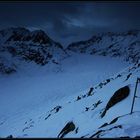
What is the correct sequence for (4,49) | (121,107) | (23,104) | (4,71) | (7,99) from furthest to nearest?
(4,49) → (4,71) → (7,99) → (23,104) → (121,107)

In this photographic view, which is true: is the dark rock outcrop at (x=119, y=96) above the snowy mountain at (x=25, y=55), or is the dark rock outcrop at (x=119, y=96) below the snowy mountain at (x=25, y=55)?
below

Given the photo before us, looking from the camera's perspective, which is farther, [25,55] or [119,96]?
[25,55]

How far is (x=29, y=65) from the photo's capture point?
148375mm

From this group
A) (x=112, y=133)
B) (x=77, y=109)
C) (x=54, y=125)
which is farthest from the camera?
(x=77, y=109)

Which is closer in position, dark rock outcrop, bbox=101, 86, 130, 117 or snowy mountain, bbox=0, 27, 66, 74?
dark rock outcrop, bbox=101, 86, 130, 117

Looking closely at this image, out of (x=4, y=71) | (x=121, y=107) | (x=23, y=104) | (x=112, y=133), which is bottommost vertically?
(x=112, y=133)

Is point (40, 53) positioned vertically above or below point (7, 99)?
above

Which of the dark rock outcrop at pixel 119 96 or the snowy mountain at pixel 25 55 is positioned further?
the snowy mountain at pixel 25 55

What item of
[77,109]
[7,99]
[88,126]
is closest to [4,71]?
[7,99]

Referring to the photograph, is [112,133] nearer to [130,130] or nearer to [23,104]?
[130,130]

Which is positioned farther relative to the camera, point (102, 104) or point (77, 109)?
point (77, 109)

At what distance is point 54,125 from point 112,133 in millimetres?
14978

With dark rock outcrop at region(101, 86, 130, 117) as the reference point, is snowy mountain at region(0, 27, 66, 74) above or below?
above

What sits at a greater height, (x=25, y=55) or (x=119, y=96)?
(x=25, y=55)
